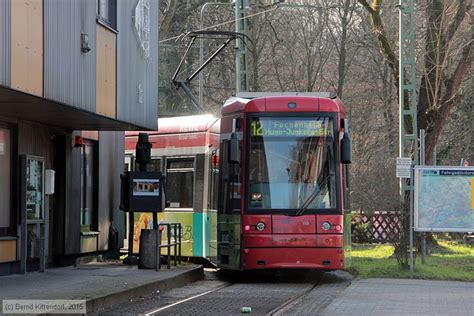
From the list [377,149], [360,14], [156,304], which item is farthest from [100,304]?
[377,149]

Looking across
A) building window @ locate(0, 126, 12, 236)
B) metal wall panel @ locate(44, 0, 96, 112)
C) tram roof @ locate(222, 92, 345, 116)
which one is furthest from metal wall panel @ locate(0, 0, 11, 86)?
tram roof @ locate(222, 92, 345, 116)

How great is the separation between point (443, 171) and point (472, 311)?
659cm

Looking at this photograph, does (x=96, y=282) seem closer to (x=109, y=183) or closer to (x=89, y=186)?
(x=89, y=186)

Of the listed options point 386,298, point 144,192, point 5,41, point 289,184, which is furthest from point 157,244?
point 5,41

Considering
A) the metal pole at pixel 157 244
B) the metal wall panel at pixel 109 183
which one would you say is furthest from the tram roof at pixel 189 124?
the metal pole at pixel 157 244

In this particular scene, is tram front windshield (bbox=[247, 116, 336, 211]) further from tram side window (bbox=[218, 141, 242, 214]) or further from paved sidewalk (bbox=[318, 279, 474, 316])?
paved sidewalk (bbox=[318, 279, 474, 316])

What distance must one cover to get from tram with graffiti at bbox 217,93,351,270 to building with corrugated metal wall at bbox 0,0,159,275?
2652 mm

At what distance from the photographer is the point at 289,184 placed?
1761 cm

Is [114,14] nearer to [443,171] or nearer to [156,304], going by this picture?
[156,304]

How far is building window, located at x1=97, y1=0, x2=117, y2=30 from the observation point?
17750 millimetres

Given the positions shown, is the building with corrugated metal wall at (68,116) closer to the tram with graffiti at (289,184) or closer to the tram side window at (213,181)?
the tram side window at (213,181)

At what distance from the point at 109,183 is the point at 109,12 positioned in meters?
4.97

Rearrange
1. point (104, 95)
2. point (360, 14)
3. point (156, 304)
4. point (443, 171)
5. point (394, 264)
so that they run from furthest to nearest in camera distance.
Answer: point (360, 14), point (394, 264), point (443, 171), point (104, 95), point (156, 304)

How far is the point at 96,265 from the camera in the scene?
20.3 meters
